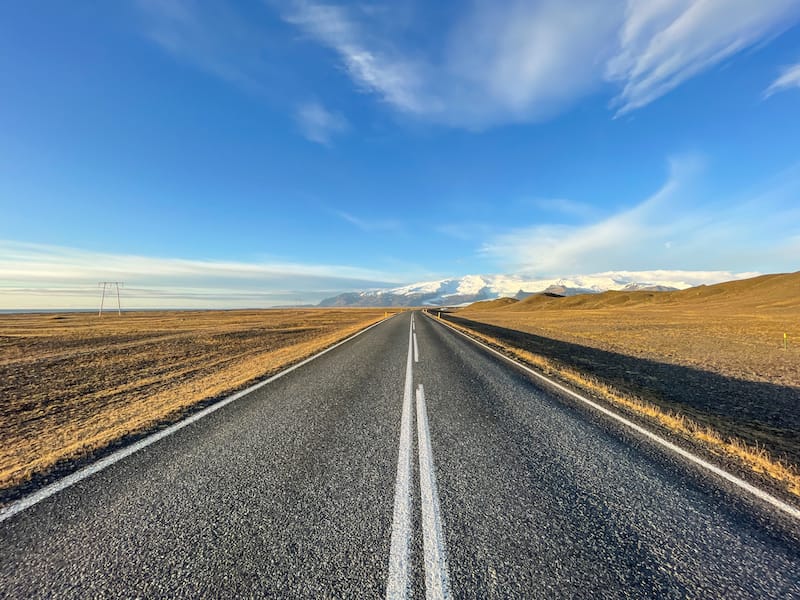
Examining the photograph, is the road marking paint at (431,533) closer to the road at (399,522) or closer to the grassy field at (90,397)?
the road at (399,522)

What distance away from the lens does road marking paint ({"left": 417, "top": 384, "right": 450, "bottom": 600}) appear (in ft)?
8.47

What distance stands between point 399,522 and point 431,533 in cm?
33

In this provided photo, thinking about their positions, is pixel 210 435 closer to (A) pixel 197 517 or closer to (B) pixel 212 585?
(A) pixel 197 517

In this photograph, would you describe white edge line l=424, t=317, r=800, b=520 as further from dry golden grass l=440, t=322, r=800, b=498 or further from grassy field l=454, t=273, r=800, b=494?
grassy field l=454, t=273, r=800, b=494

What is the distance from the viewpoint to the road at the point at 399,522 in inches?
104

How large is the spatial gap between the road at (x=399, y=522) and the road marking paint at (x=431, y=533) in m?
0.02

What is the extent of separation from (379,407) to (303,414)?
1.58 metres

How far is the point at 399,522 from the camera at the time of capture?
3387 mm

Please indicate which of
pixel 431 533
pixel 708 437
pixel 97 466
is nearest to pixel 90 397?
pixel 97 466

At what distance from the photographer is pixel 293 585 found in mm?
2590

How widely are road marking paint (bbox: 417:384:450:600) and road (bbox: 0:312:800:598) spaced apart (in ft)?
0.05

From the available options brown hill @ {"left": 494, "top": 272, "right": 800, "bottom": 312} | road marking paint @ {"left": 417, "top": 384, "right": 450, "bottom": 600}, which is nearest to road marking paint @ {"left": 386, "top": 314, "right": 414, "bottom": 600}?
road marking paint @ {"left": 417, "top": 384, "right": 450, "bottom": 600}

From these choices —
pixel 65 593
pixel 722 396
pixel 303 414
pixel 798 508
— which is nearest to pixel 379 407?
pixel 303 414

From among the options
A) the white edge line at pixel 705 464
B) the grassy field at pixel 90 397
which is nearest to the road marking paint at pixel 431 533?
the white edge line at pixel 705 464
